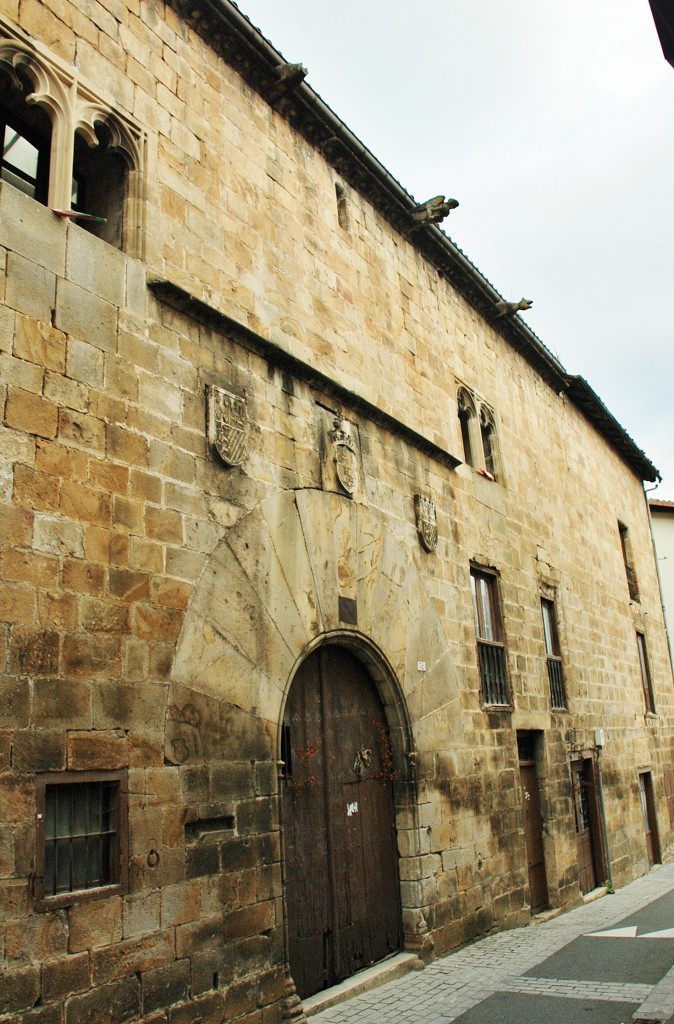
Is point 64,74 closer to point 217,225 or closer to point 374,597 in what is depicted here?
point 217,225

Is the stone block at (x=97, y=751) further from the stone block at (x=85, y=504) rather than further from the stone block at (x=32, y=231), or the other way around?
the stone block at (x=32, y=231)

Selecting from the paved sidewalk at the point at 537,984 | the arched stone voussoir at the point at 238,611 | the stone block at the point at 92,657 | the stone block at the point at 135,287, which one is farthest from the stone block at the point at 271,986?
the stone block at the point at 135,287

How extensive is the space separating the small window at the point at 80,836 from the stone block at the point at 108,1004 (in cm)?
44

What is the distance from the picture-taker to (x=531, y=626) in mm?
10594

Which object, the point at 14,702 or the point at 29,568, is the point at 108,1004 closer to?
the point at 14,702

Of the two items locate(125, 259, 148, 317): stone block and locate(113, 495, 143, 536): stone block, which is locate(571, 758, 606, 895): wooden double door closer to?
locate(113, 495, 143, 536): stone block

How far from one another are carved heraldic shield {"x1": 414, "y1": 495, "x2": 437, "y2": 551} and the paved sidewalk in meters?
3.69

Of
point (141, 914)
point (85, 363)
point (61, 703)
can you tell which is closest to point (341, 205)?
point (85, 363)

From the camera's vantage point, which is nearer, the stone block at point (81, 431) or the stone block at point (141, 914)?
the stone block at point (141, 914)

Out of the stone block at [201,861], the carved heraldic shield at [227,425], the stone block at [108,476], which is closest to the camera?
the stone block at [108,476]

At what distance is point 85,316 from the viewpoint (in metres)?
4.89

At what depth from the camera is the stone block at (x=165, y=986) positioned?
4367 mm

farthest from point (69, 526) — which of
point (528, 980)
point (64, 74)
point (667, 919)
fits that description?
point (667, 919)

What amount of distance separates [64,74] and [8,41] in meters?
0.38
